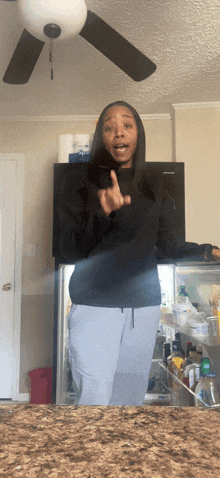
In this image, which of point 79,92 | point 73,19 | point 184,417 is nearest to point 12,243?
point 79,92

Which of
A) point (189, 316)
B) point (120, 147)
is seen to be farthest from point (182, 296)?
point (120, 147)

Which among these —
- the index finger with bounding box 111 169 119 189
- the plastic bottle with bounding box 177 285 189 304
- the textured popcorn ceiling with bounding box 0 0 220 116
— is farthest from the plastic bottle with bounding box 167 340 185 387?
the textured popcorn ceiling with bounding box 0 0 220 116

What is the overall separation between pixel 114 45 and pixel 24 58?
0.30 metres

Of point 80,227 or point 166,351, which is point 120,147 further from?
point 166,351

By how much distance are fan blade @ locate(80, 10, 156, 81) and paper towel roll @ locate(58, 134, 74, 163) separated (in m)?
0.45

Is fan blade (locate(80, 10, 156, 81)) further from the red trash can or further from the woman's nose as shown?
the red trash can

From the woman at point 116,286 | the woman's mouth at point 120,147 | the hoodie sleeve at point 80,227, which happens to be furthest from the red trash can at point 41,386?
the woman's mouth at point 120,147

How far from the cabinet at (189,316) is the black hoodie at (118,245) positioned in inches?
3.3

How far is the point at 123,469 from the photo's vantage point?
0.20 m

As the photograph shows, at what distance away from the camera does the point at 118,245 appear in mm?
1073

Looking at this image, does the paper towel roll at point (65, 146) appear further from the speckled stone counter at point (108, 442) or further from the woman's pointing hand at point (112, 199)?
the speckled stone counter at point (108, 442)

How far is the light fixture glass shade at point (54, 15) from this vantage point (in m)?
0.89

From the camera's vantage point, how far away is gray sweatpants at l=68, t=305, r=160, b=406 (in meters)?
1.00

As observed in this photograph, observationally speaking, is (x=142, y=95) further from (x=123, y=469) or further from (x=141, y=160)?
(x=123, y=469)
